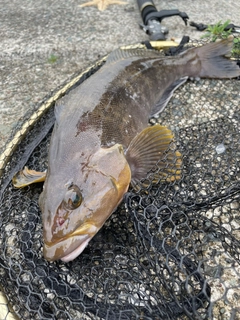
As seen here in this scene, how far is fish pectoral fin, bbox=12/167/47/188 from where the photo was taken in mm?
2107

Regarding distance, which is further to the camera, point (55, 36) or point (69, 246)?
point (55, 36)

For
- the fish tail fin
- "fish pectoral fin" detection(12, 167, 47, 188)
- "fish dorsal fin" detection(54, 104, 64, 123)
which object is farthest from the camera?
the fish tail fin

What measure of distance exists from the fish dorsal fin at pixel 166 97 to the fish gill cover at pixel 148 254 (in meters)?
0.52

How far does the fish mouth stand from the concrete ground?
1.64 meters

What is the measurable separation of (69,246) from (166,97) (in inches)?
68.7

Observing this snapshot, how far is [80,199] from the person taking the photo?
177 cm

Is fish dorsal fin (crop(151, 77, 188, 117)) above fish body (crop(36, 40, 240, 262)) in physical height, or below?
below

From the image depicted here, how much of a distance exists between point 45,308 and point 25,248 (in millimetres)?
346

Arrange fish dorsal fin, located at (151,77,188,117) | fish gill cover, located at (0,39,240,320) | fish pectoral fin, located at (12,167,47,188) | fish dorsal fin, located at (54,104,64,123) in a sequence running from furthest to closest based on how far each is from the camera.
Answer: fish dorsal fin, located at (151,77,188,117), fish dorsal fin, located at (54,104,64,123), fish pectoral fin, located at (12,167,47,188), fish gill cover, located at (0,39,240,320)

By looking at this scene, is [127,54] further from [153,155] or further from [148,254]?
[148,254]

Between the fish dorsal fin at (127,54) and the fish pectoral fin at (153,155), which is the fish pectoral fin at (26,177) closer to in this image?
the fish pectoral fin at (153,155)

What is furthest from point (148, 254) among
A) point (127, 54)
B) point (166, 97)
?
point (127, 54)

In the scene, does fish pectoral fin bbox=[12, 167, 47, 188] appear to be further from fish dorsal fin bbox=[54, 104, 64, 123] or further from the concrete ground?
the concrete ground

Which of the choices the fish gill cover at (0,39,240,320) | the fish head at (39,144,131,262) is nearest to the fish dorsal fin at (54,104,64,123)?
the fish gill cover at (0,39,240,320)
